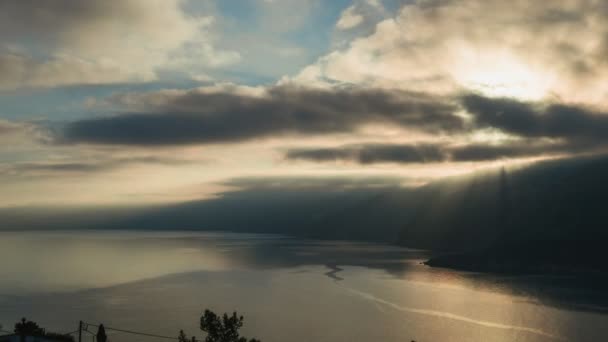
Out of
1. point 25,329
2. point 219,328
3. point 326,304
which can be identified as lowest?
Result: point 326,304

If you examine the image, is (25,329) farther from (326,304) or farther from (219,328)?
(326,304)

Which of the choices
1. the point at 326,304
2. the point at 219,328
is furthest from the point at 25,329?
the point at 326,304

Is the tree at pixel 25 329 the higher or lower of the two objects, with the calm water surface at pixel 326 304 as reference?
higher

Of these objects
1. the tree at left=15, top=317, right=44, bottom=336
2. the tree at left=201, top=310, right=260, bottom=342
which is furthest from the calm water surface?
the tree at left=15, top=317, right=44, bottom=336

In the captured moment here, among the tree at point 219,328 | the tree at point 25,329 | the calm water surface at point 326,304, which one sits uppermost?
the tree at point 25,329

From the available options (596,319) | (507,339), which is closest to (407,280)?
(596,319)

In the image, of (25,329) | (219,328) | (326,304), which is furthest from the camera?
(326,304)

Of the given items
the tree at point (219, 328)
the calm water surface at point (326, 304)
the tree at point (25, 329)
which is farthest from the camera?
the calm water surface at point (326, 304)

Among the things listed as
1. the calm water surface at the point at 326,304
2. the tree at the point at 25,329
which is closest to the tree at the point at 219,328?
the tree at the point at 25,329

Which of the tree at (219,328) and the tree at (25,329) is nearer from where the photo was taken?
the tree at (25,329)

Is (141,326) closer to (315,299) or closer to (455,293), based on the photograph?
(315,299)

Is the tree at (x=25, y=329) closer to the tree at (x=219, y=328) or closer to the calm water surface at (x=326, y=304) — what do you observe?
the tree at (x=219, y=328)
